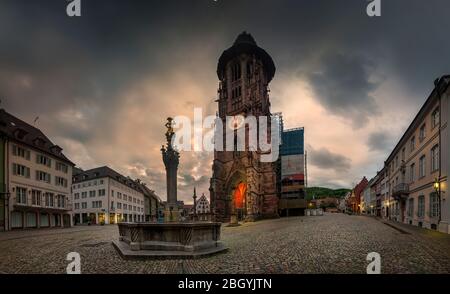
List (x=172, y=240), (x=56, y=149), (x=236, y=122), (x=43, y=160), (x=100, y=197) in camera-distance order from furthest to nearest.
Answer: (x=100, y=197) → (x=236, y=122) → (x=56, y=149) → (x=43, y=160) → (x=172, y=240)

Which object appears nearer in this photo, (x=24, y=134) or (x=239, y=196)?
(x=24, y=134)

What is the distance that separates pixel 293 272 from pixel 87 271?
5674 millimetres

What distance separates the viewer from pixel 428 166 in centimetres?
2102

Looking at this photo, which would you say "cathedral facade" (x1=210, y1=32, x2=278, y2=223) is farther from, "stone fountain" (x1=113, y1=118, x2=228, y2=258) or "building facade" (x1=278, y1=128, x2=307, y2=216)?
"stone fountain" (x1=113, y1=118, x2=228, y2=258)

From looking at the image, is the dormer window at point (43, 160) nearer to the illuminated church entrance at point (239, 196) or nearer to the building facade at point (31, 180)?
the building facade at point (31, 180)

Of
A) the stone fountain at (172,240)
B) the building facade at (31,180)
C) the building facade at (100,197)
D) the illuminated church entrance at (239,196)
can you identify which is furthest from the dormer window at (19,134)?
the illuminated church entrance at (239,196)

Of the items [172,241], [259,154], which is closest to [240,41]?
[259,154]

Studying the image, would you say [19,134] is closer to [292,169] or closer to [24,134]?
[24,134]

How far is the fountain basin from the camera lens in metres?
9.22

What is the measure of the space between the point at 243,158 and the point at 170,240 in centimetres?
4069

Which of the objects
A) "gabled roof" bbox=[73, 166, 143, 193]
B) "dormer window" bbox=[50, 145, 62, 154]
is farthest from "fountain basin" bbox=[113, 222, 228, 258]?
"gabled roof" bbox=[73, 166, 143, 193]

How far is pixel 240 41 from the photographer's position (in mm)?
59281

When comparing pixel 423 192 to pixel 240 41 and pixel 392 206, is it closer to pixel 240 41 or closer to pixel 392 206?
pixel 392 206

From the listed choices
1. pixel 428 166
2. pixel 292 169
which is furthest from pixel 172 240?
pixel 292 169
